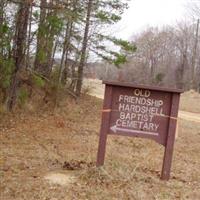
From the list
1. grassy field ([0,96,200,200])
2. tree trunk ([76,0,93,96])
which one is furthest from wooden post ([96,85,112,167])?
tree trunk ([76,0,93,96])

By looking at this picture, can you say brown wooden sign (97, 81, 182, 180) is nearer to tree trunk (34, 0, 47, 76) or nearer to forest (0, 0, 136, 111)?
forest (0, 0, 136, 111)

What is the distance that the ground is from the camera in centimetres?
665

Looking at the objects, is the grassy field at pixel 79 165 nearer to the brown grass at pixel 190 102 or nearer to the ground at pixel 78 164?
the ground at pixel 78 164

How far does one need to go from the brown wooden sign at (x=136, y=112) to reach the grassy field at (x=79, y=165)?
62cm

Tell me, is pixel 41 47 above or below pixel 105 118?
above

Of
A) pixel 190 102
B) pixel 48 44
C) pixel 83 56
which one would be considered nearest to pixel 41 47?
pixel 48 44

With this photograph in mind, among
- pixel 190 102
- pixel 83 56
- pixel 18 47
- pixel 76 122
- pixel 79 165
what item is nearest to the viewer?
pixel 79 165

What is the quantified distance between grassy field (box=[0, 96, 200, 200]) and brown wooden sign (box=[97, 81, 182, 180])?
62 centimetres

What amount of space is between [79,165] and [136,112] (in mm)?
1431

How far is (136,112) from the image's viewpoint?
772cm

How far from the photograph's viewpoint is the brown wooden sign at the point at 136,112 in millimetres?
7711

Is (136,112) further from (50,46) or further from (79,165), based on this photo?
(50,46)

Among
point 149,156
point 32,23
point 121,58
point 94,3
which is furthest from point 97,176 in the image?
point 121,58

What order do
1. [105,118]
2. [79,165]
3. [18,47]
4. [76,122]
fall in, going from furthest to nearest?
1. [76,122]
2. [18,47]
3. [79,165]
4. [105,118]
